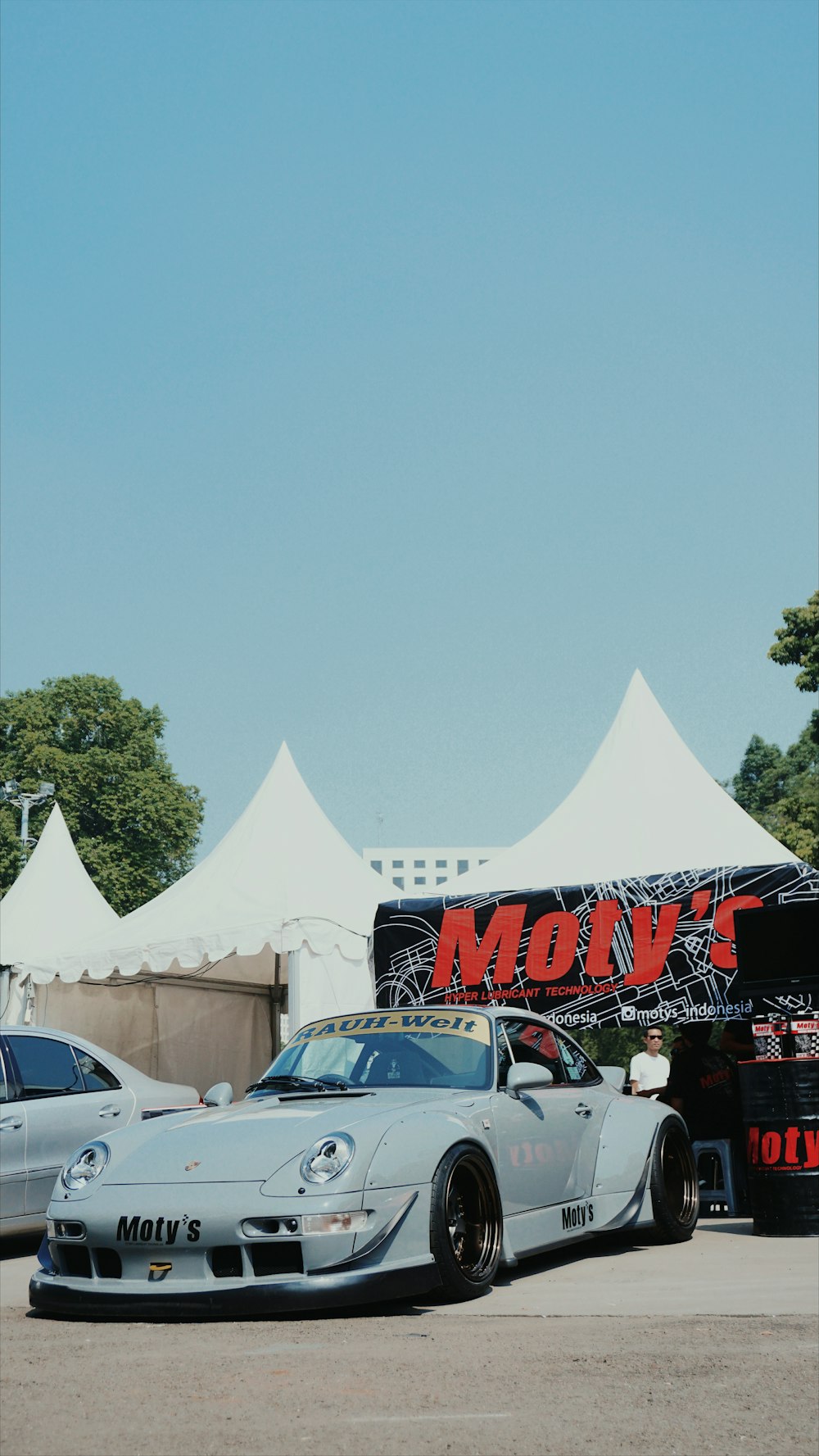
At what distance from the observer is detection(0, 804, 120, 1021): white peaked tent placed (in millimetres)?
25547

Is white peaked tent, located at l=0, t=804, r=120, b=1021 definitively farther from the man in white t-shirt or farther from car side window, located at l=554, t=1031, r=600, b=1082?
car side window, located at l=554, t=1031, r=600, b=1082

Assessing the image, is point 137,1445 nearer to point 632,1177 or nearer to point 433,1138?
point 433,1138

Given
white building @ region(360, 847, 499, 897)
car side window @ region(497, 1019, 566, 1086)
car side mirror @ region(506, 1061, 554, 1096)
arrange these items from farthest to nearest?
white building @ region(360, 847, 499, 897)
car side window @ region(497, 1019, 566, 1086)
car side mirror @ region(506, 1061, 554, 1096)

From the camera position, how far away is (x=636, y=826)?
15766 millimetres

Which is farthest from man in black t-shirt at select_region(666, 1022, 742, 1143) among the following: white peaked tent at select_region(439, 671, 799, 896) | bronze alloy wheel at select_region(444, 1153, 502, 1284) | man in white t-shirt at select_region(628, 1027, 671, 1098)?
bronze alloy wheel at select_region(444, 1153, 502, 1284)

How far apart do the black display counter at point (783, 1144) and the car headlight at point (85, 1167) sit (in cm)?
452

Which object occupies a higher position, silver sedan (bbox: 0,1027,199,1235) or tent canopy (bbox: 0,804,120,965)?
tent canopy (bbox: 0,804,120,965)

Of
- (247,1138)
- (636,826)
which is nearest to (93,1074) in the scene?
(247,1138)

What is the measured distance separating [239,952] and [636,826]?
4.61m

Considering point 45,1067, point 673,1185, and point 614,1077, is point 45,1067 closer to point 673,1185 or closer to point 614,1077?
point 614,1077

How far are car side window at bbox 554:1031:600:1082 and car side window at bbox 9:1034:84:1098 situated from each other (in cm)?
320

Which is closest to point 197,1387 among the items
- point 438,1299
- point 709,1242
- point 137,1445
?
point 137,1445

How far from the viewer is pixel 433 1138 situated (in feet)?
19.7

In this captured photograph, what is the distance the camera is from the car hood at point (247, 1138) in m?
5.73
